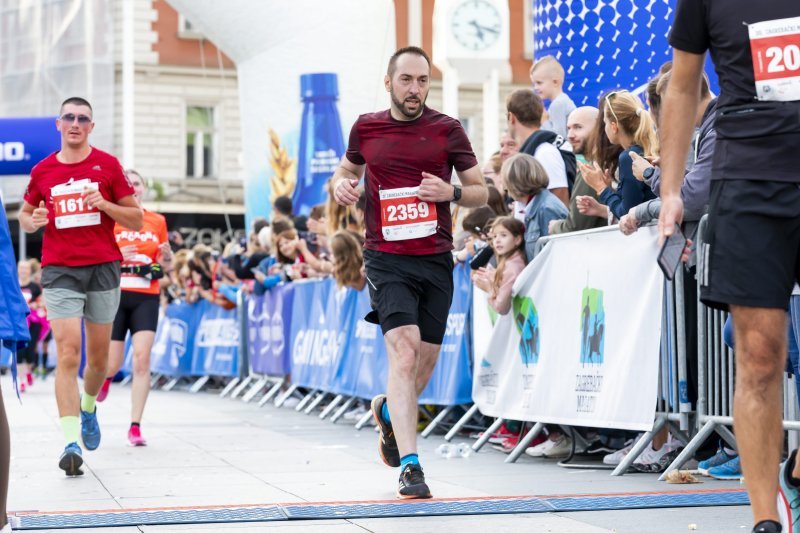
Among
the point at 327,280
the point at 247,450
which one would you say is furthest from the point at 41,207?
the point at 327,280

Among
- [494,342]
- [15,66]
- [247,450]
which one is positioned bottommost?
[247,450]

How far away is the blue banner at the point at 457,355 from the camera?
32.5 ft

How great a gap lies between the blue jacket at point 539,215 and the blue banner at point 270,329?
19.3 ft

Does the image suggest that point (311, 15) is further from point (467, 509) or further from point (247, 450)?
point (467, 509)

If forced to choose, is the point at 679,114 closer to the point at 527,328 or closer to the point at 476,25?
the point at 527,328

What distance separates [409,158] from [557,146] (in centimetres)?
286

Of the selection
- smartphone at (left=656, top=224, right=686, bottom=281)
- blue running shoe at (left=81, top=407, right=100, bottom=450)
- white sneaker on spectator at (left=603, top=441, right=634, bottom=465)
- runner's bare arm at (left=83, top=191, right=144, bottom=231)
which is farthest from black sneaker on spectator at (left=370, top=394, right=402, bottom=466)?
smartphone at (left=656, top=224, right=686, bottom=281)

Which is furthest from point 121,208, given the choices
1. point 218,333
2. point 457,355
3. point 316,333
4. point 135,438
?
point 218,333

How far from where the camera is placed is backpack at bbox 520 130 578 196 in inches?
382

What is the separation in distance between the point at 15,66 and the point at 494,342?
35958mm

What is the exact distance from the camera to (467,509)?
20.1 ft

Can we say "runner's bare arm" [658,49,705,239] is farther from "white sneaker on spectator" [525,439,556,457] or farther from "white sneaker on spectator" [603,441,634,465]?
"white sneaker on spectator" [525,439,556,457]

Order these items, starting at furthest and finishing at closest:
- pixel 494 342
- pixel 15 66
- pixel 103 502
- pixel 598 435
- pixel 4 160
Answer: pixel 15 66 < pixel 4 160 < pixel 494 342 < pixel 598 435 < pixel 103 502

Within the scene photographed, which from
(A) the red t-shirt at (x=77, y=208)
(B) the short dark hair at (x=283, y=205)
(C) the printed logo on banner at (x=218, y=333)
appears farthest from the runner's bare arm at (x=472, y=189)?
(C) the printed logo on banner at (x=218, y=333)
